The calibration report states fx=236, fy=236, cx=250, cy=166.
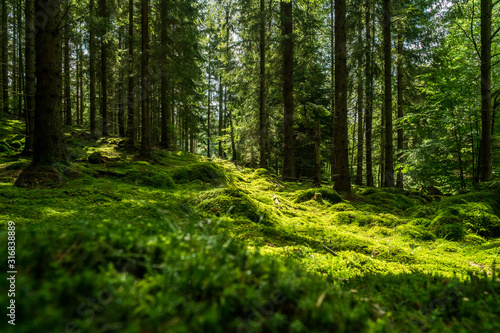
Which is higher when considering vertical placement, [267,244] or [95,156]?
[95,156]

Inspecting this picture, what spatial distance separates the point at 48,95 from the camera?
221 inches

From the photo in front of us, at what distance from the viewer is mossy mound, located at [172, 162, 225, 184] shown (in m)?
7.81

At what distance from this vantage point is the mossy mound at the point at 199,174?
7809 mm

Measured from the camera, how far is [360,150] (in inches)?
653

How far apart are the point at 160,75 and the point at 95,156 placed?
8.07 meters

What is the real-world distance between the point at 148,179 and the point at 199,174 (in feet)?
5.73

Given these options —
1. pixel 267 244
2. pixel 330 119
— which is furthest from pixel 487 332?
pixel 330 119

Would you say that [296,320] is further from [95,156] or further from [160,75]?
[160,75]

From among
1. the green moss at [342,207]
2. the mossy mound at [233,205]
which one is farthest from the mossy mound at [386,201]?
the mossy mound at [233,205]

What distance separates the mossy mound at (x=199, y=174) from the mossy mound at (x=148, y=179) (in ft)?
1.89

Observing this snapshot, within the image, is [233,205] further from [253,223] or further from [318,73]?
[318,73]

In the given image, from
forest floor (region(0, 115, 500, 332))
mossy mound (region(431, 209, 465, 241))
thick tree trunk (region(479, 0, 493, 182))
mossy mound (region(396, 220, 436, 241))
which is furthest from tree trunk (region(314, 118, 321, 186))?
forest floor (region(0, 115, 500, 332))

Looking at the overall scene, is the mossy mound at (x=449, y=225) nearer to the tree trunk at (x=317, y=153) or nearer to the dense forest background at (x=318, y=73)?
the dense forest background at (x=318, y=73)

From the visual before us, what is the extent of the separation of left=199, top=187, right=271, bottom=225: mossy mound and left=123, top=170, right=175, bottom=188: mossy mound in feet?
7.25
